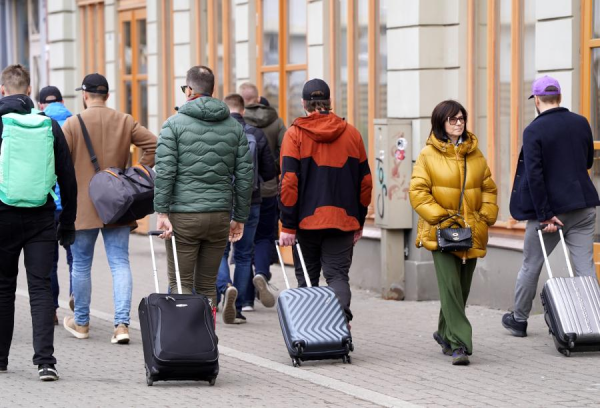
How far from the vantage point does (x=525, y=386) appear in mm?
7594

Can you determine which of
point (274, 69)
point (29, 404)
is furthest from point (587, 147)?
point (274, 69)

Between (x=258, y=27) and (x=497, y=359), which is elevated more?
(x=258, y=27)

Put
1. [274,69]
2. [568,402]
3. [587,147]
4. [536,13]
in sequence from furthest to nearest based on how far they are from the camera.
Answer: [274,69] < [536,13] < [587,147] < [568,402]

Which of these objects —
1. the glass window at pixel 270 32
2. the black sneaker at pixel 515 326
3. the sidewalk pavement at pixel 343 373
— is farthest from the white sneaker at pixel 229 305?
the glass window at pixel 270 32

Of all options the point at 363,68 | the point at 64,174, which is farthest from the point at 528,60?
the point at 64,174

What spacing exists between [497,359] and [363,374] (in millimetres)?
1005

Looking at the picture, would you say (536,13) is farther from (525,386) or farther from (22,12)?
(22,12)

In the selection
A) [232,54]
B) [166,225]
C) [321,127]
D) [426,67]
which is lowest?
[166,225]

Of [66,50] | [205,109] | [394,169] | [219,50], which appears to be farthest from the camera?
[66,50]

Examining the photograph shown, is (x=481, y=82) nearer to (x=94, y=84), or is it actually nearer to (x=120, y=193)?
(x=94, y=84)

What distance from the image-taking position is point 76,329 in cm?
962

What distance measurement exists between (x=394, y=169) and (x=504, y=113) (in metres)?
1.09

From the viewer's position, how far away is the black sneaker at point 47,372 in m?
7.80

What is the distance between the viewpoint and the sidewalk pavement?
7.29 meters
